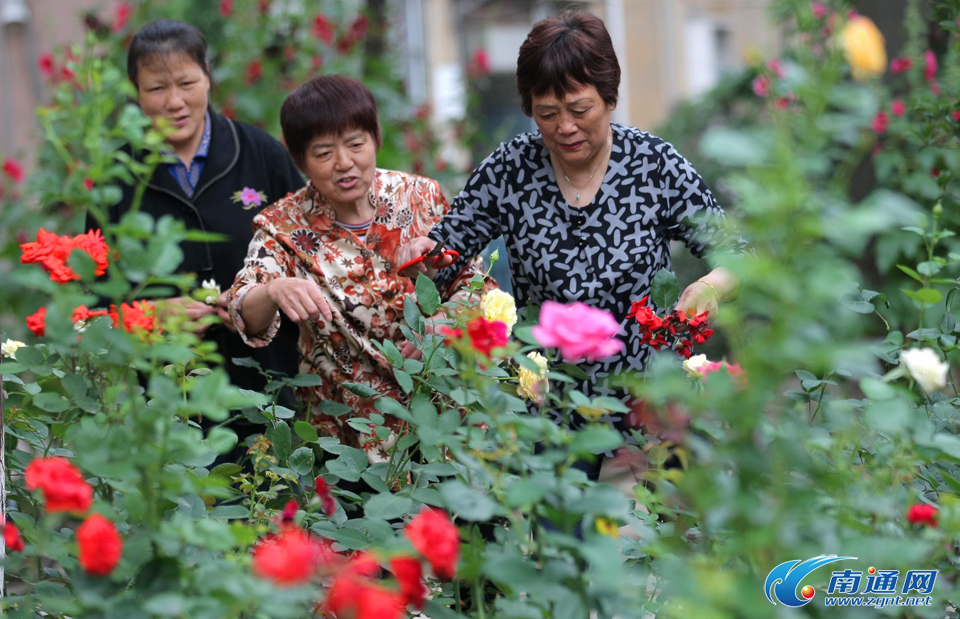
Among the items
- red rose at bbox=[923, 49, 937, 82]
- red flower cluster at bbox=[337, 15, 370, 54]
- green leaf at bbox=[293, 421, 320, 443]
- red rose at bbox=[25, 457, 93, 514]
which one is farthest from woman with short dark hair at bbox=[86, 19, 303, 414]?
red rose at bbox=[923, 49, 937, 82]

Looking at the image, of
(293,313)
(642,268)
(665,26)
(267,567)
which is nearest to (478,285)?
(293,313)

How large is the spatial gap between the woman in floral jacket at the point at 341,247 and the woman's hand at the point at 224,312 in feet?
0.18

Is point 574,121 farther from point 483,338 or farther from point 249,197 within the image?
point 249,197

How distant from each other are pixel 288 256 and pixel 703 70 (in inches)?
508

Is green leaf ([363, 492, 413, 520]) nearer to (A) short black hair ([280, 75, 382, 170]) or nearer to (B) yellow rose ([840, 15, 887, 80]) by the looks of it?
(B) yellow rose ([840, 15, 887, 80])

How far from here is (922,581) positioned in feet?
4.60

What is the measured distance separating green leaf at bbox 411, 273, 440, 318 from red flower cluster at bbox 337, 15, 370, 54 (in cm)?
374

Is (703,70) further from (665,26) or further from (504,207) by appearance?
(504,207)

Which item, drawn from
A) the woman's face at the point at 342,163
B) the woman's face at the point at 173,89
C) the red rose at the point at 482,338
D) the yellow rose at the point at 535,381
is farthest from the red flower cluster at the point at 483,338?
the woman's face at the point at 173,89

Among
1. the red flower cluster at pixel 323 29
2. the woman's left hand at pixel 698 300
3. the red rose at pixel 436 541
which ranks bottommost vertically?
the red rose at pixel 436 541

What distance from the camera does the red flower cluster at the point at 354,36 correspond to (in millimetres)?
5102

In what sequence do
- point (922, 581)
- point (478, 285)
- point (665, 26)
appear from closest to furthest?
point (922, 581), point (478, 285), point (665, 26)

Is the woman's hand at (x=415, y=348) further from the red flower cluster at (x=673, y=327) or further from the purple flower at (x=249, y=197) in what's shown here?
the purple flower at (x=249, y=197)

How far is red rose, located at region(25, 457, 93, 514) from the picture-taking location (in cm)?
108
